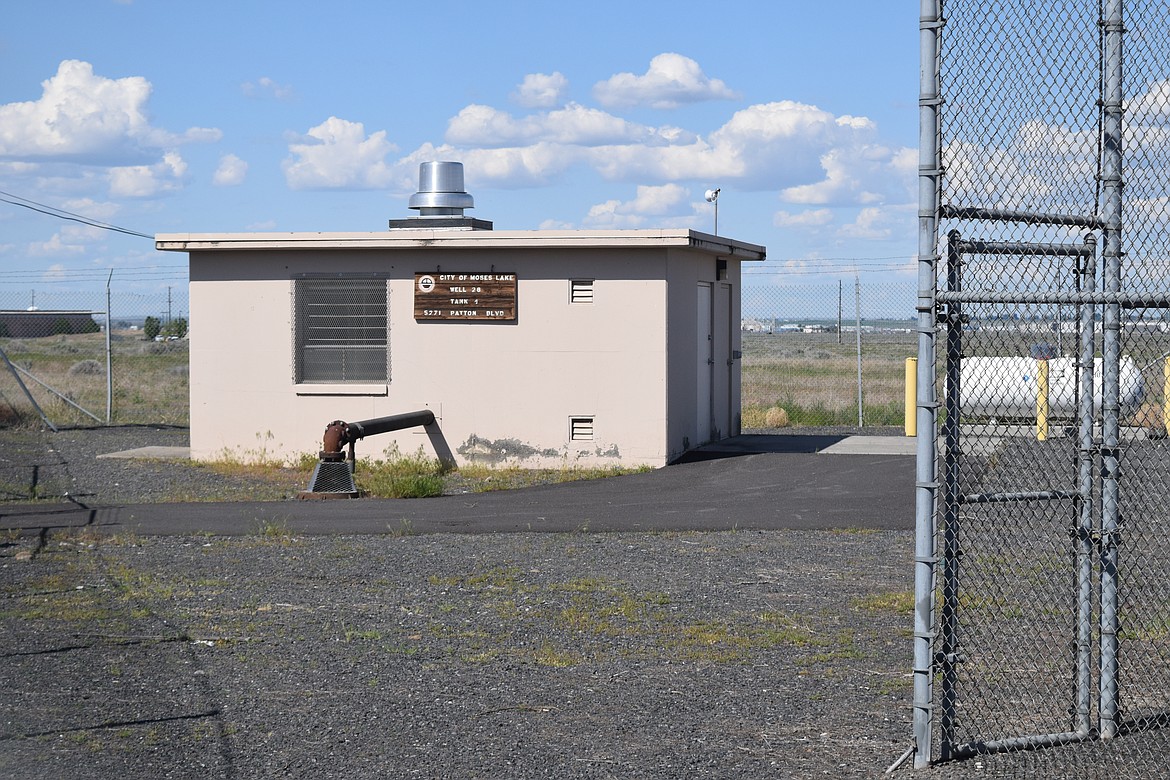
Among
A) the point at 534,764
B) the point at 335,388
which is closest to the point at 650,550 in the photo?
the point at 534,764

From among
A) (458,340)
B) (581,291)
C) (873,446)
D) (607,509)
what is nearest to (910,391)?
(873,446)

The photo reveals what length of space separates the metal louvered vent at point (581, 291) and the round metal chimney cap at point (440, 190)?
8.60 ft

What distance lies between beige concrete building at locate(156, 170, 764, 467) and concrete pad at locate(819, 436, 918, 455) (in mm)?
1834

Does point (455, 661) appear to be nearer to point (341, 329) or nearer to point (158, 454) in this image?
point (341, 329)

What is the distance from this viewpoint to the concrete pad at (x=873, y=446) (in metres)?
16.6

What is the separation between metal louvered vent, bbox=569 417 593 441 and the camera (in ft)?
51.6

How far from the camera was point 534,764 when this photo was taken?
5.16m

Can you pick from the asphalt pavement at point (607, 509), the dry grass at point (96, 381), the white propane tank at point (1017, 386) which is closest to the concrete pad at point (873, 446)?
the asphalt pavement at point (607, 509)

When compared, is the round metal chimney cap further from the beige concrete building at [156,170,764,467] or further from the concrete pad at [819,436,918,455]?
the concrete pad at [819,436,918,455]

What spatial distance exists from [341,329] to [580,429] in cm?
319

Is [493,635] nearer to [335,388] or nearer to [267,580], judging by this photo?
[267,580]

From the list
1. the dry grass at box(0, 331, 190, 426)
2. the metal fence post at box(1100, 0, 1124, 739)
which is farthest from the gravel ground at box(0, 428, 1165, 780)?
the dry grass at box(0, 331, 190, 426)

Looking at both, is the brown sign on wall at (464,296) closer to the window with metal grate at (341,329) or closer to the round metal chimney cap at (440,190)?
the window with metal grate at (341,329)

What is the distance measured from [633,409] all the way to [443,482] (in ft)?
7.96
